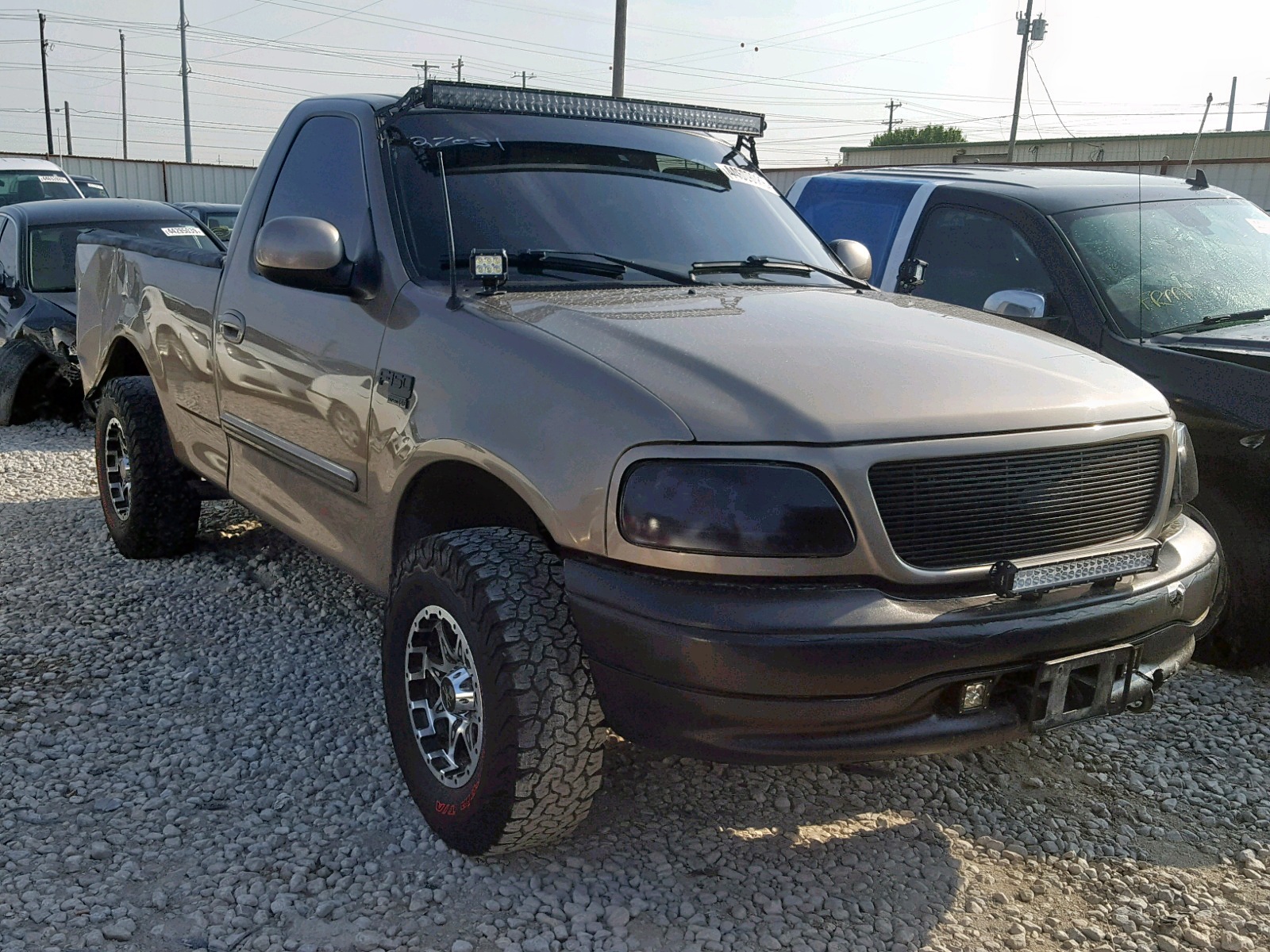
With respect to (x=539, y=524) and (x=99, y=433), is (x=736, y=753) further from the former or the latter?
(x=99, y=433)

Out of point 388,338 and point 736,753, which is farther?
point 388,338

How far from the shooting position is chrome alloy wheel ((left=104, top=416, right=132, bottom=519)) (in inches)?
205

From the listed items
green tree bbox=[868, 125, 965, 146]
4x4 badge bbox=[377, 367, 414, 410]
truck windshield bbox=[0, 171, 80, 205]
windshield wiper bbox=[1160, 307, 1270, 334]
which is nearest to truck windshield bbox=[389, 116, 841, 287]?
4x4 badge bbox=[377, 367, 414, 410]

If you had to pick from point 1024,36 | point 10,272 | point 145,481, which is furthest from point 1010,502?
point 1024,36

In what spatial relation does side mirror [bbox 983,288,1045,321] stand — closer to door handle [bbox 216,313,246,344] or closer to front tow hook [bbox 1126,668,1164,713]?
front tow hook [bbox 1126,668,1164,713]

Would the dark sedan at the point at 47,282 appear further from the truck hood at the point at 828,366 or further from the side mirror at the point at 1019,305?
the truck hood at the point at 828,366

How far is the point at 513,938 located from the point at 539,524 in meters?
0.96

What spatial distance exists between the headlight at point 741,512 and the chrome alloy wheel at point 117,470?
355cm

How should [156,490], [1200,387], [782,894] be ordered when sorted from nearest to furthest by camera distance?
[782,894], [1200,387], [156,490]

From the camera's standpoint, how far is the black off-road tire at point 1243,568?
402 centimetres

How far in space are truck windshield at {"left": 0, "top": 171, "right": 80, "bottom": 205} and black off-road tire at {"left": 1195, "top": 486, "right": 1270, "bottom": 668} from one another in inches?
705

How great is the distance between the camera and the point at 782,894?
112 inches

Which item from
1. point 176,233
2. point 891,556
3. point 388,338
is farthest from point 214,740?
point 176,233

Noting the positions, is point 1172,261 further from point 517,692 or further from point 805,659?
point 517,692
